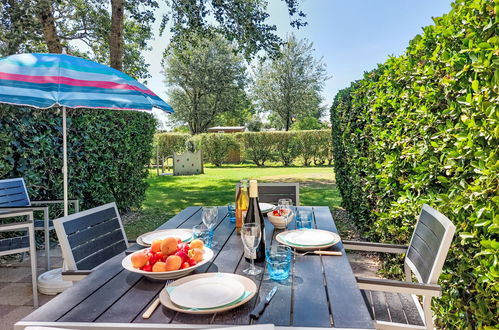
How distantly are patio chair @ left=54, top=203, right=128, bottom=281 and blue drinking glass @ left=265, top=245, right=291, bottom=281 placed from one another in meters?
0.93

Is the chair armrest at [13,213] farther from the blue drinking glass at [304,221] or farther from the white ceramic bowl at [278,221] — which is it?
the blue drinking glass at [304,221]

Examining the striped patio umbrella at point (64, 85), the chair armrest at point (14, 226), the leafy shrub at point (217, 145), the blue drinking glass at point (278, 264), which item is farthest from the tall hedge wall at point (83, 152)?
the leafy shrub at point (217, 145)

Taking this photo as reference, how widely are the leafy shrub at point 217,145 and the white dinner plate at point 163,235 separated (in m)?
13.6

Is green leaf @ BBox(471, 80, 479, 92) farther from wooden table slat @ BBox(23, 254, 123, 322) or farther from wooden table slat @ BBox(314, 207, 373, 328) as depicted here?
wooden table slat @ BBox(23, 254, 123, 322)

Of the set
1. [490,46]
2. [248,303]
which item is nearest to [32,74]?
[248,303]

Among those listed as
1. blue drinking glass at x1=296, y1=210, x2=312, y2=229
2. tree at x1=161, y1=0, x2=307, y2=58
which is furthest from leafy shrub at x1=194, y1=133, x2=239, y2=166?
blue drinking glass at x1=296, y1=210, x2=312, y2=229

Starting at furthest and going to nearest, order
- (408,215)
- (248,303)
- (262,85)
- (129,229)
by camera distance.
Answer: (262,85) < (129,229) < (408,215) < (248,303)

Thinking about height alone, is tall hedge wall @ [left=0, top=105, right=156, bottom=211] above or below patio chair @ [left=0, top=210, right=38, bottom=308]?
above

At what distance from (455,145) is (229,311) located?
146cm

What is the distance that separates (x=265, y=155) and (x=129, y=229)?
10753 millimetres

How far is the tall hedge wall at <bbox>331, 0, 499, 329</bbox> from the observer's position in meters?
1.50

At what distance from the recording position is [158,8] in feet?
26.1

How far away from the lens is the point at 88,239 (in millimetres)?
1997

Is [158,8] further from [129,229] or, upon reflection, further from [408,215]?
[408,215]
